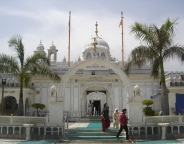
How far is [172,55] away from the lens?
1304cm

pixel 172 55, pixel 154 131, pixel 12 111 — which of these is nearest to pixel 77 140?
pixel 154 131

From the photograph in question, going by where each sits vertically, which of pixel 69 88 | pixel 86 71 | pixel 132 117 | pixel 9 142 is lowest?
pixel 9 142

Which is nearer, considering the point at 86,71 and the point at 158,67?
the point at 158,67

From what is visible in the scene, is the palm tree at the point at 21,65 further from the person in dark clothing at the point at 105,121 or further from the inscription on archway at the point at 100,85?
the inscription on archway at the point at 100,85

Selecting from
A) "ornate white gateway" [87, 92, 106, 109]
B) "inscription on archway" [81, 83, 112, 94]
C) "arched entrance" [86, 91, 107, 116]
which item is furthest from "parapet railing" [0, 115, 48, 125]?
"ornate white gateway" [87, 92, 106, 109]

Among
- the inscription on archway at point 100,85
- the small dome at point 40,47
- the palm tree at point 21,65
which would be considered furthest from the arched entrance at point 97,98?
the palm tree at point 21,65

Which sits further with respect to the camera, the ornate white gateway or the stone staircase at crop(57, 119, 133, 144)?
the ornate white gateway

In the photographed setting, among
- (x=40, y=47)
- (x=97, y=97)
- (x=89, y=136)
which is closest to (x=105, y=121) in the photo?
(x=89, y=136)

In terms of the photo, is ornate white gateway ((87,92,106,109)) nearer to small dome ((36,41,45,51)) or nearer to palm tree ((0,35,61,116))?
small dome ((36,41,45,51))

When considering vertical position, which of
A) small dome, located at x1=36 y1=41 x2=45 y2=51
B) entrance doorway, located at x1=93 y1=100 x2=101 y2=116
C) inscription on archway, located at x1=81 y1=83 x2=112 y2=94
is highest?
small dome, located at x1=36 y1=41 x2=45 y2=51

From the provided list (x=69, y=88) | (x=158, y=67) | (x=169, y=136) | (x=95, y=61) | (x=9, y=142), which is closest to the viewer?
(x=9, y=142)

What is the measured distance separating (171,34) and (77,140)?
754 centimetres

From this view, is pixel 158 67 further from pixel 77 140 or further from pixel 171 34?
pixel 77 140

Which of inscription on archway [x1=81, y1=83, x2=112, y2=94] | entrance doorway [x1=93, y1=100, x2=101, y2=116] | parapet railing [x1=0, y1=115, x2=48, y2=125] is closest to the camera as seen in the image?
parapet railing [x1=0, y1=115, x2=48, y2=125]
